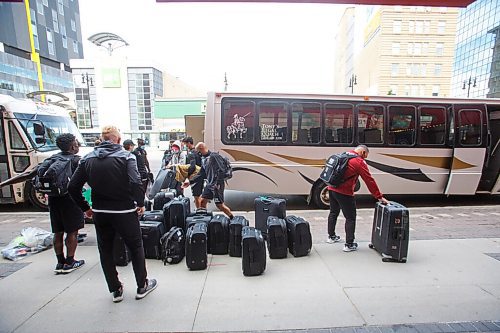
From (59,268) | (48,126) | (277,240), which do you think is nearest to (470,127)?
(277,240)

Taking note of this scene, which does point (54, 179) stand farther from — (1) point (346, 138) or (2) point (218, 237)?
(1) point (346, 138)

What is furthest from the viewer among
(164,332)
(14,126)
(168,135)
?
(168,135)

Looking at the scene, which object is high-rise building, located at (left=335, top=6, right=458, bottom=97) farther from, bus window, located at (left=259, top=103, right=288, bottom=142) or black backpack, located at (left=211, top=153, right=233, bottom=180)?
black backpack, located at (left=211, top=153, right=233, bottom=180)

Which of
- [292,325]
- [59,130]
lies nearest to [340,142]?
[292,325]

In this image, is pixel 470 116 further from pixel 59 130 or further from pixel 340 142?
pixel 59 130

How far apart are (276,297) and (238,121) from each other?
15.6ft

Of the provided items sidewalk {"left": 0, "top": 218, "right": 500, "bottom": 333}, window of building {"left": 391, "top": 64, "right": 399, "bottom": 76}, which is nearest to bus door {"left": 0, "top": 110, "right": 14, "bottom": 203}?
sidewalk {"left": 0, "top": 218, "right": 500, "bottom": 333}

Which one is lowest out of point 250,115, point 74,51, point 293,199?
point 293,199

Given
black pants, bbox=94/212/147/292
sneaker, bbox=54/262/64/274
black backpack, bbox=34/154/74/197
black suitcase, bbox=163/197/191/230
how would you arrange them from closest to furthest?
1. black pants, bbox=94/212/147/292
2. black backpack, bbox=34/154/74/197
3. sneaker, bbox=54/262/64/274
4. black suitcase, bbox=163/197/191/230

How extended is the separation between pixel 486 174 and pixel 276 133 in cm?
643

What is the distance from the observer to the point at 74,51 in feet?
250

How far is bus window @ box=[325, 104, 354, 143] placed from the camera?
706 centimetres

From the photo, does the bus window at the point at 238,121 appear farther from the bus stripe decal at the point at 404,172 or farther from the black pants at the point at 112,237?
the black pants at the point at 112,237

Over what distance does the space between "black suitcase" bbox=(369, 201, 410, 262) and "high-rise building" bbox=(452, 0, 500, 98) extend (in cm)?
5559
